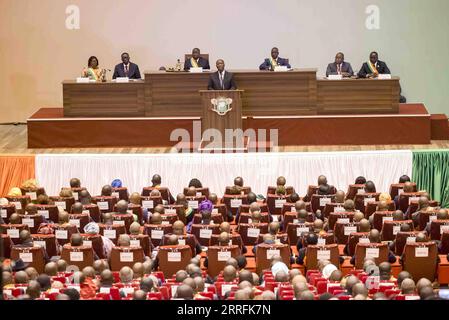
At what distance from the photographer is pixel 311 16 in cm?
2438

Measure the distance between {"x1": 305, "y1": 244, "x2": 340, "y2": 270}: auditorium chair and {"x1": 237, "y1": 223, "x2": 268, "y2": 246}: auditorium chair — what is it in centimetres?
140

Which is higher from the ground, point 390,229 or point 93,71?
point 93,71

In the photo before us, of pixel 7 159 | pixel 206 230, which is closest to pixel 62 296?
pixel 206 230

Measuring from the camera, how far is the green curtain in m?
18.4

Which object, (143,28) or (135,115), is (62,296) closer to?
(135,115)

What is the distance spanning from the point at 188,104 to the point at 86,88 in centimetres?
215

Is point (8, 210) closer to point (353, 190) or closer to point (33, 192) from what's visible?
point (33, 192)

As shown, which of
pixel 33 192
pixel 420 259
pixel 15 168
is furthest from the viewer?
pixel 15 168

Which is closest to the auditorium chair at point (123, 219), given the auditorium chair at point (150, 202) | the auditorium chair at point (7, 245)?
the auditorium chair at point (150, 202)

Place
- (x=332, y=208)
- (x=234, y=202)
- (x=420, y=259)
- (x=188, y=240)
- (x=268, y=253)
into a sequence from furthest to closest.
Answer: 1. (x=234, y=202)
2. (x=332, y=208)
3. (x=188, y=240)
4. (x=420, y=259)
5. (x=268, y=253)

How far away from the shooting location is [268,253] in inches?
499

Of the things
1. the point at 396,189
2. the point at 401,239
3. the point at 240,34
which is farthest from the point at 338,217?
the point at 240,34

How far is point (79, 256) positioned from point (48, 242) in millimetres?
843

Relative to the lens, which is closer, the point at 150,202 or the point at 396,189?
the point at 150,202
